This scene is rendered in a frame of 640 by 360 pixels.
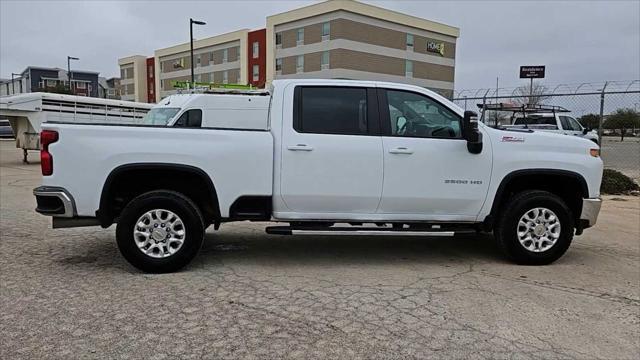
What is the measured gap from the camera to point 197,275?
17.0ft

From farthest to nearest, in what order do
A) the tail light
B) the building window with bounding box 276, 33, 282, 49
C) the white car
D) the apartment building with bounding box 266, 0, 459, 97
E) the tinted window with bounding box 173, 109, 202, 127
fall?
the building window with bounding box 276, 33, 282, 49
the apartment building with bounding box 266, 0, 459, 97
the white car
the tinted window with bounding box 173, 109, 202, 127
the tail light

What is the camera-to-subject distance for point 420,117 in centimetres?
559

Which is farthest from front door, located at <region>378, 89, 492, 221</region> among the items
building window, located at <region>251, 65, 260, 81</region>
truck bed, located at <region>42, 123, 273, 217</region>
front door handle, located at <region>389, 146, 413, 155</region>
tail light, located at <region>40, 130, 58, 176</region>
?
building window, located at <region>251, 65, 260, 81</region>

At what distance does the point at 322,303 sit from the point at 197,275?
1449 mm

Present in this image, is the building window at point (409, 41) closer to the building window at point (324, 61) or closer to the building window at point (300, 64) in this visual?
the building window at point (324, 61)

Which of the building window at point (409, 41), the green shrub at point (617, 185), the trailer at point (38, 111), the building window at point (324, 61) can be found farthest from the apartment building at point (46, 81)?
the green shrub at point (617, 185)

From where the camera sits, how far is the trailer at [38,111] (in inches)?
728

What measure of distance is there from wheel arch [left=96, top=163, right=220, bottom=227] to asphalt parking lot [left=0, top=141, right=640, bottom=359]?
1.99 feet

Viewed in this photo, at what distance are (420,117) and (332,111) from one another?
0.95 m

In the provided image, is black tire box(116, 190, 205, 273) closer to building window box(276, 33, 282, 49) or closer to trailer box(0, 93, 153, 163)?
trailer box(0, 93, 153, 163)

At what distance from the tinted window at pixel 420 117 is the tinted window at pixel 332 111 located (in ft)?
1.06

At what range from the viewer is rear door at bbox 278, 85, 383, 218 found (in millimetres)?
5309

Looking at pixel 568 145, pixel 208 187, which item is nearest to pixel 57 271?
pixel 208 187

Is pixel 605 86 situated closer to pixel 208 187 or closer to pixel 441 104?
pixel 441 104
